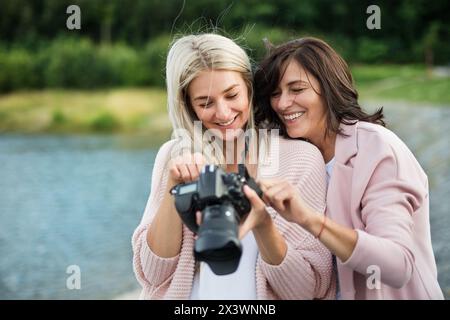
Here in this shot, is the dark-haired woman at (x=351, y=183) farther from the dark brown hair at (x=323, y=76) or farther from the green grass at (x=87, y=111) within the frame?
the green grass at (x=87, y=111)

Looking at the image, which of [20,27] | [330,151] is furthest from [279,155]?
[20,27]

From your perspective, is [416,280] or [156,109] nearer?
[416,280]

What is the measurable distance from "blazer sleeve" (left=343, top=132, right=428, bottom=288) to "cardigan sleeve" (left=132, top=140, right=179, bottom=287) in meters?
0.34

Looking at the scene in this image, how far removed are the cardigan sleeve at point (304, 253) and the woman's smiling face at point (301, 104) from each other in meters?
0.08

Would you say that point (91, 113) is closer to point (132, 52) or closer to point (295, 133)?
point (132, 52)

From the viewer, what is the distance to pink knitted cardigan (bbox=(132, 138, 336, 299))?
1.22m

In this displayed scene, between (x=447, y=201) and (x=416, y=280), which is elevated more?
(x=416, y=280)

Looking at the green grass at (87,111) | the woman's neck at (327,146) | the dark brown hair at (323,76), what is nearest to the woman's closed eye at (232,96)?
the dark brown hair at (323,76)

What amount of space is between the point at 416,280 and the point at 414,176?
7.3 inches

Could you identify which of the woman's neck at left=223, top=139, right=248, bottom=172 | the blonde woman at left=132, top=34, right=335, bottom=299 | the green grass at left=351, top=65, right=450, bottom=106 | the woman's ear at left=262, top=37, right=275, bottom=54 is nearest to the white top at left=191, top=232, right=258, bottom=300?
the blonde woman at left=132, top=34, right=335, bottom=299

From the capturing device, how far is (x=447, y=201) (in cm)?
629

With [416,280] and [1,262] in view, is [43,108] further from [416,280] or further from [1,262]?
[416,280]

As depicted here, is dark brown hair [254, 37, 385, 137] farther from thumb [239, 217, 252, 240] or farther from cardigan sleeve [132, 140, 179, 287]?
thumb [239, 217, 252, 240]

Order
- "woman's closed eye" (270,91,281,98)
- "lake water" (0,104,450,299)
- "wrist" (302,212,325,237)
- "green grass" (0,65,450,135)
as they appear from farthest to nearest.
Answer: "green grass" (0,65,450,135) → "lake water" (0,104,450,299) → "woman's closed eye" (270,91,281,98) → "wrist" (302,212,325,237)
